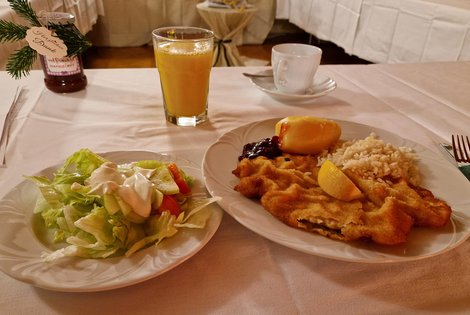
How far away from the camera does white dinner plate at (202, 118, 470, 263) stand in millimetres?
453

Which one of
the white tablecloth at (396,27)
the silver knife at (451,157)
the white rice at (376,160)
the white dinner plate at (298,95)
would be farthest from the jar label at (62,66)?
the white tablecloth at (396,27)

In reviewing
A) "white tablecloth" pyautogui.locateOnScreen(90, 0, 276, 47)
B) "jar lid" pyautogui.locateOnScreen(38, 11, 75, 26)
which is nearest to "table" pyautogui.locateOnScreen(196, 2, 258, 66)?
"white tablecloth" pyautogui.locateOnScreen(90, 0, 276, 47)

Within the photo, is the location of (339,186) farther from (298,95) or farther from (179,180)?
(298,95)

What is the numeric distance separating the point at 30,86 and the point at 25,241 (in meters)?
0.72

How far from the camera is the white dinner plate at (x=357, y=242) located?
0.45m

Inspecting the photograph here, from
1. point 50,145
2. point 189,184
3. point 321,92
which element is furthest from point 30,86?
point 321,92

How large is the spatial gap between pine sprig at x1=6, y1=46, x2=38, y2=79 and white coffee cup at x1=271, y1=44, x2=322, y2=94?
62 centimetres

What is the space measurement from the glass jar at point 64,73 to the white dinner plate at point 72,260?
1.72ft

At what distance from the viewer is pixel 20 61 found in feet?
2.76

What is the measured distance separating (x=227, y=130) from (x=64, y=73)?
0.49 meters

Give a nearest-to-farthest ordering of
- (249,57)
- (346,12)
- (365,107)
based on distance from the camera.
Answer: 1. (365,107)
2. (346,12)
3. (249,57)

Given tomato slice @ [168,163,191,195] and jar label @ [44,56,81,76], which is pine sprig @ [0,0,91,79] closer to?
jar label @ [44,56,81,76]

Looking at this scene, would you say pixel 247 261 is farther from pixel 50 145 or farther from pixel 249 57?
pixel 249 57

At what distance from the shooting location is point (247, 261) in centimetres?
49
